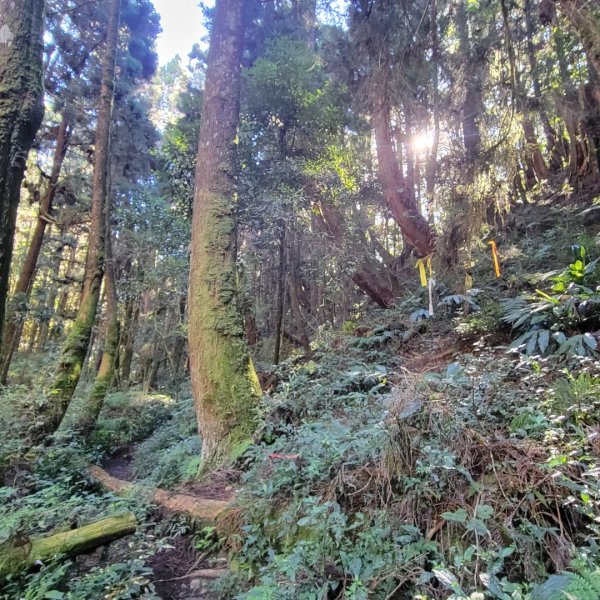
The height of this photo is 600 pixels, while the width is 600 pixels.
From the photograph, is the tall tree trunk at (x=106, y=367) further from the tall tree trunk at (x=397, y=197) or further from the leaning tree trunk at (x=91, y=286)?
the tall tree trunk at (x=397, y=197)

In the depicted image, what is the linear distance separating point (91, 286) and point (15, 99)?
483cm

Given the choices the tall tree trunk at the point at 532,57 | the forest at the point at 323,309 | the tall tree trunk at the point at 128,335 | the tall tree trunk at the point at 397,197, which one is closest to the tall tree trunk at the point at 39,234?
the forest at the point at 323,309

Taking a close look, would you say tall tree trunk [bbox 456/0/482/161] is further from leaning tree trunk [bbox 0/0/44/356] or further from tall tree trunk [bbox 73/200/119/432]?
tall tree trunk [bbox 73/200/119/432]

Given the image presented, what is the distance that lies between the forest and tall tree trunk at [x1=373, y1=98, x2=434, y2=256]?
8cm

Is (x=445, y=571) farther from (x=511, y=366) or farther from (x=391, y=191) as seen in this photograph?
(x=391, y=191)

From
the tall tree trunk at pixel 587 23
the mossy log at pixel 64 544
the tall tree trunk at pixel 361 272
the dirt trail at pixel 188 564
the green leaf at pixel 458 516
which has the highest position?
the tall tree trunk at pixel 587 23

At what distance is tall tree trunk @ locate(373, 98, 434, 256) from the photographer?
25.0 feet

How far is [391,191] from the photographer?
7914 mm

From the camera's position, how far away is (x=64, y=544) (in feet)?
8.25

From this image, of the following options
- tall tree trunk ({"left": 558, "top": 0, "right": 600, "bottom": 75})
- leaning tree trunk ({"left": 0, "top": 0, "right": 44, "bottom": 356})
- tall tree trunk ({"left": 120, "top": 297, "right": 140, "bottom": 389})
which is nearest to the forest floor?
leaning tree trunk ({"left": 0, "top": 0, "right": 44, "bottom": 356})

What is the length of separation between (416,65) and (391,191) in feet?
7.53

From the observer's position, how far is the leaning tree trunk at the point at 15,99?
2.29m

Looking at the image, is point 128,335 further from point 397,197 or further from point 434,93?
point 434,93

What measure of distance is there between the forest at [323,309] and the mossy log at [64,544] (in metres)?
0.01
